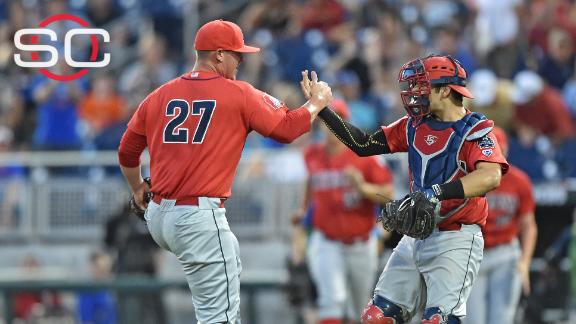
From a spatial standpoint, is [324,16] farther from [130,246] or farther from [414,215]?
[414,215]

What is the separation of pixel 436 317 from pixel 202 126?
1.84 metres

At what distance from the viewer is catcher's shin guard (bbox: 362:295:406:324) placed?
7668mm

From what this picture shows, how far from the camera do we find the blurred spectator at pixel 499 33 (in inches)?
593

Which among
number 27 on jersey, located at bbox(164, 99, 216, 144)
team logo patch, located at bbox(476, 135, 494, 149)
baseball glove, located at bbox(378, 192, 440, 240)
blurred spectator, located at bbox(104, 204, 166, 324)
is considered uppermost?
number 27 on jersey, located at bbox(164, 99, 216, 144)

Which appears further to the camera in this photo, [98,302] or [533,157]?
[98,302]

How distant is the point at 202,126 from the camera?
25.0 feet

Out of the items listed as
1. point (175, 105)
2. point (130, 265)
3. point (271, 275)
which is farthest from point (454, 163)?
point (130, 265)

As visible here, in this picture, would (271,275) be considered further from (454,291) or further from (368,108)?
(454,291)

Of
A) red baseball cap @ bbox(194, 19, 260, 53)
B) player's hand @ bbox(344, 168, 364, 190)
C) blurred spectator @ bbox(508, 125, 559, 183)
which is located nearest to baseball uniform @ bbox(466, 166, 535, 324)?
player's hand @ bbox(344, 168, 364, 190)

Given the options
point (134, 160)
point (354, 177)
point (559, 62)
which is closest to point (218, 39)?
point (134, 160)

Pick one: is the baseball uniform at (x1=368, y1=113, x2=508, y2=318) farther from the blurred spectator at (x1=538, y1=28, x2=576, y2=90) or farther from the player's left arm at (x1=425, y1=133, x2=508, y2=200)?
the blurred spectator at (x1=538, y1=28, x2=576, y2=90)

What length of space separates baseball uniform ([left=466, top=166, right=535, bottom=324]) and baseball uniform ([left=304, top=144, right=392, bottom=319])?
4.27 feet

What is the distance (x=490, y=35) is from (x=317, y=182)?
4.98 metres

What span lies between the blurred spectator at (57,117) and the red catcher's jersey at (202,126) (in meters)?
7.45
